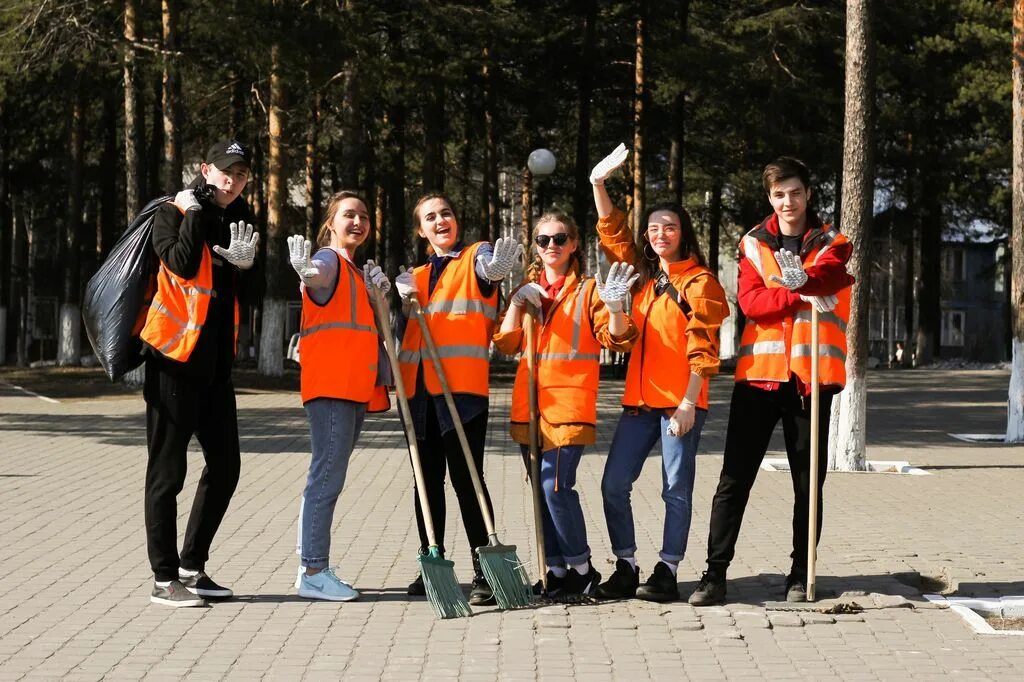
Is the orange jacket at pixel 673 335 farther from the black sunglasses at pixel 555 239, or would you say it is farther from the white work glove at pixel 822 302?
the white work glove at pixel 822 302

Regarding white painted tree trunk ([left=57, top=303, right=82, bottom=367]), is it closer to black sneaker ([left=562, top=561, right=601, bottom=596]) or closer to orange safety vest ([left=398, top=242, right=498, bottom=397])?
orange safety vest ([left=398, top=242, right=498, bottom=397])

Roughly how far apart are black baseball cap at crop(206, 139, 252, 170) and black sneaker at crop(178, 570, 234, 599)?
1905 millimetres

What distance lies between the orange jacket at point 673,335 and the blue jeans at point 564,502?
39 cm

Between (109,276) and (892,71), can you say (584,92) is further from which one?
(109,276)

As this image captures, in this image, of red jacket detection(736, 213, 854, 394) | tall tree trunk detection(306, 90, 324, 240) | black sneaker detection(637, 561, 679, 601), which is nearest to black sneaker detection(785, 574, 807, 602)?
black sneaker detection(637, 561, 679, 601)

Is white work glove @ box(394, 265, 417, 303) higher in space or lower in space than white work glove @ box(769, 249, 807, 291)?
lower

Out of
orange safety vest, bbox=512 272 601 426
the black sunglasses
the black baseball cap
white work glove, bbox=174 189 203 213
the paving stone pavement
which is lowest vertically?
the paving stone pavement

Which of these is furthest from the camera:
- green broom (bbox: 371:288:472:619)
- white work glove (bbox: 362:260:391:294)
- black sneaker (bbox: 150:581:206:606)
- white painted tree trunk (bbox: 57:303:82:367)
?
white painted tree trunk (bbox: 57:303:82:367)

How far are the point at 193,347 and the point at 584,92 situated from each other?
28185 millimetres

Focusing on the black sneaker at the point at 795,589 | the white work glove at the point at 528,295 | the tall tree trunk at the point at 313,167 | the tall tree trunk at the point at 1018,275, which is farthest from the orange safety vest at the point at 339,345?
the tall tree trunk at the point at 313,167

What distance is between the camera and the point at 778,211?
6.85 m

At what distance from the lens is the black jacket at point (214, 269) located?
6504 millimetres

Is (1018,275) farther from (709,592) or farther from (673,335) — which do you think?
(709,592)

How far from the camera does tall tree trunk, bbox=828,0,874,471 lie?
1333 centimetres
